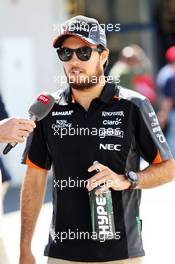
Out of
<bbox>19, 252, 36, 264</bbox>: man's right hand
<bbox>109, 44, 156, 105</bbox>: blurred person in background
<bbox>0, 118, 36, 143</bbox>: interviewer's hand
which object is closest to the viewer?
<bbox>0, 118, 36, 143</bbox>: interviewer's hand

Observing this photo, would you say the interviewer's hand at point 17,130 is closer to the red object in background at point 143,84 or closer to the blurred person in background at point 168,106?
the blurred person in background at point 168,106

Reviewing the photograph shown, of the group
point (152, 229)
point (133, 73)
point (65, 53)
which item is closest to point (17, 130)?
point (65, 53)

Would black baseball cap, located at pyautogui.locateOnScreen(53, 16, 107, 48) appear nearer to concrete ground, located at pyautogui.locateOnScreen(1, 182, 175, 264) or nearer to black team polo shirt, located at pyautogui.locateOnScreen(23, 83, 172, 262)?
black team polo shirt, located at pyautogui.locateOnScreen(23, 83, 172, 262)

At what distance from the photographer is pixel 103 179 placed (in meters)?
3.87

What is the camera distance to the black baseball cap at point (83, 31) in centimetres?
412

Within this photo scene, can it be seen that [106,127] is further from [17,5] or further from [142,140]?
[17,5]

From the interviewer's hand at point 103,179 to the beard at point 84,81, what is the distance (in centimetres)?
49

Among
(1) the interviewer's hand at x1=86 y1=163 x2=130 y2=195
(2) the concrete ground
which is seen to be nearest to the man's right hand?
(1) the interviewer's hand at x1=86 y1=163 x2=130 y2=195

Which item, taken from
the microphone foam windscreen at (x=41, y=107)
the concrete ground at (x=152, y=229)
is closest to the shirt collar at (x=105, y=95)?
the microphone foam windscreen at (x=41, y=107)

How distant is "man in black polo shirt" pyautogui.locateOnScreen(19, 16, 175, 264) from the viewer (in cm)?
405

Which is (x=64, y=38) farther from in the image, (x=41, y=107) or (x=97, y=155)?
(x=97, y=155)

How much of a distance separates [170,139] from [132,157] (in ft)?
21.2

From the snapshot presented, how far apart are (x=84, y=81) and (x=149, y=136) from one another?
45 centimetres

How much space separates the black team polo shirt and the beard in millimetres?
85
